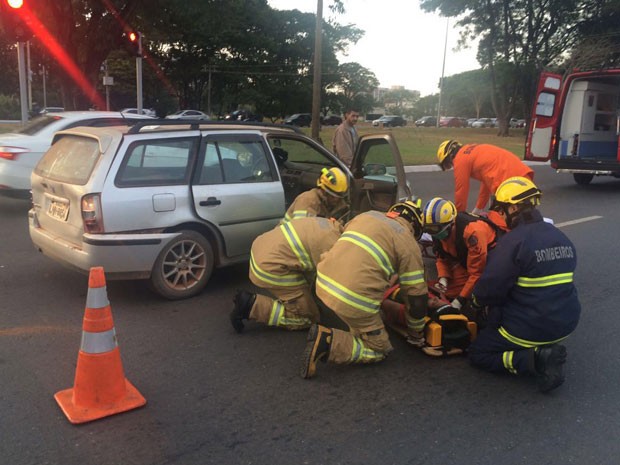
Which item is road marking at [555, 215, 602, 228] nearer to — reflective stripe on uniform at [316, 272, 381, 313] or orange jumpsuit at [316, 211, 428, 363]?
orange jumpsuit at [316, 211, 428, 363]

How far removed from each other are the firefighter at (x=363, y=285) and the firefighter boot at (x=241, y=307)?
67 cm

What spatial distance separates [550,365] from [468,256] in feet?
4.07

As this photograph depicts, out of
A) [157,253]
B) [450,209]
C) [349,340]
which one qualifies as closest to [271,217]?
[157,253]

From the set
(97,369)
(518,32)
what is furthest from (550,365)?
(518,32)

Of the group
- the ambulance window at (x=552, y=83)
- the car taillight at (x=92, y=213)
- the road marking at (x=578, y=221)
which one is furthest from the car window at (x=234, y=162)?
the ambulance window at (x=552, y=83)

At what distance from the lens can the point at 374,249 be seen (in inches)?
140

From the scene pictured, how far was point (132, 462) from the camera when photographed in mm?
2660

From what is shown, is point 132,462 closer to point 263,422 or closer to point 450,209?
point 263,422

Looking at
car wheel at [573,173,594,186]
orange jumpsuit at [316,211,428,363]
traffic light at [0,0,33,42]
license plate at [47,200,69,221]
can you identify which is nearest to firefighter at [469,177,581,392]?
orange jumpsuit at [316,211,428,363]

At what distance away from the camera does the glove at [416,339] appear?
3.95m

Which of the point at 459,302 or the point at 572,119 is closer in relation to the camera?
the point at 459,302

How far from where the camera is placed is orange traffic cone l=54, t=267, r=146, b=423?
3.06 metres

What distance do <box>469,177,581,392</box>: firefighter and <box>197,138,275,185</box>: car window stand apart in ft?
8.34

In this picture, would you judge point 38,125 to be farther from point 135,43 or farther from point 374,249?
point 374,249
